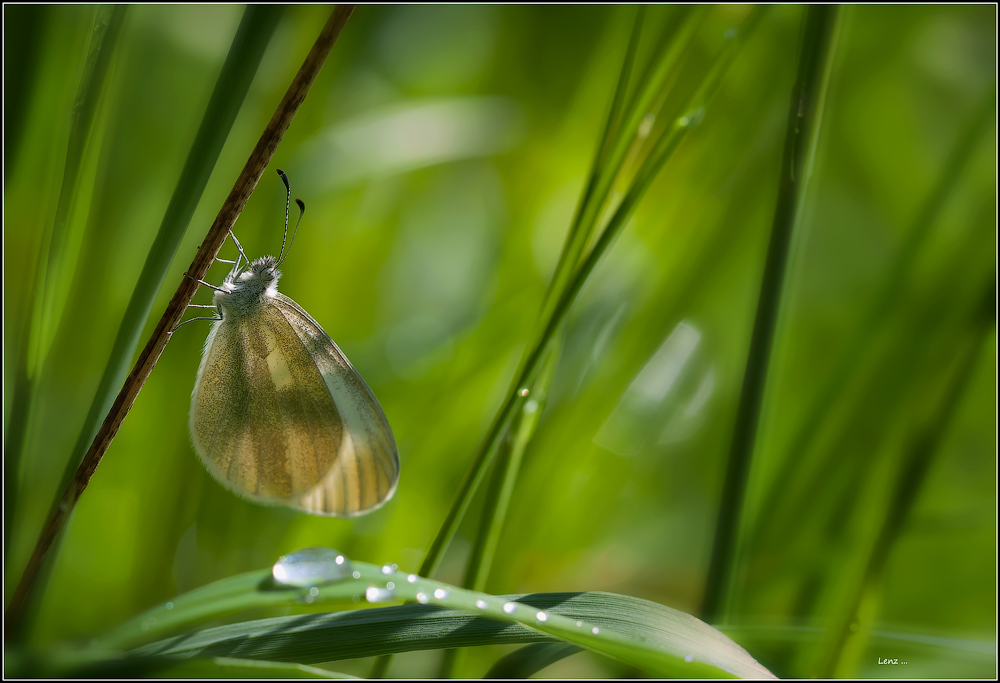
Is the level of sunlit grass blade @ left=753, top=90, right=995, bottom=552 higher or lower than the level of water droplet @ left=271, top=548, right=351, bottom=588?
higher

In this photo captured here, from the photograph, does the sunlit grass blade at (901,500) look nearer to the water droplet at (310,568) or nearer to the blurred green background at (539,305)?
the blurred green background at (539,305)

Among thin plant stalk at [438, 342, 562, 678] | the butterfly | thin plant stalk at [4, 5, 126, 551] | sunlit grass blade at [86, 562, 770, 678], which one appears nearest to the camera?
sunlit grass blade at [86, 562, 770, 678]

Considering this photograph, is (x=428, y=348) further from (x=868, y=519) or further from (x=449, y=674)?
(x=868, y=519)

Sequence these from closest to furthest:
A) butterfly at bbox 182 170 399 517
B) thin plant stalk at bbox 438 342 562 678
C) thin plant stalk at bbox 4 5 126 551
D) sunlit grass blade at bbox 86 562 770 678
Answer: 1. sunlit grass blade at bbox 86 562 770 678
2. thin plant stalk at bbox 4 5 126 551
3. thin plant stalk at bbox 438 342 562 678
4. butterfly at bbox 182 170 399 517

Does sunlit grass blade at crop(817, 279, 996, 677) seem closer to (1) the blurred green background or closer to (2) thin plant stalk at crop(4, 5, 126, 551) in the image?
(1) the blurred green background

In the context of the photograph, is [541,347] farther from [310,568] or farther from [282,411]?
[282,411]

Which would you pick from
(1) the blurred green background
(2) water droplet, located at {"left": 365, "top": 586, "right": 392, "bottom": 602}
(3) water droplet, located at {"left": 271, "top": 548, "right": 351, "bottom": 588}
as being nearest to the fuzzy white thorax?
(1) the blurred green background

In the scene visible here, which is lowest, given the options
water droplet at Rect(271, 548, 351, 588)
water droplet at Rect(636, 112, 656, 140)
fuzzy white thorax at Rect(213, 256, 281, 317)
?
water droplet at Rect(271, 548, 351, 588)
